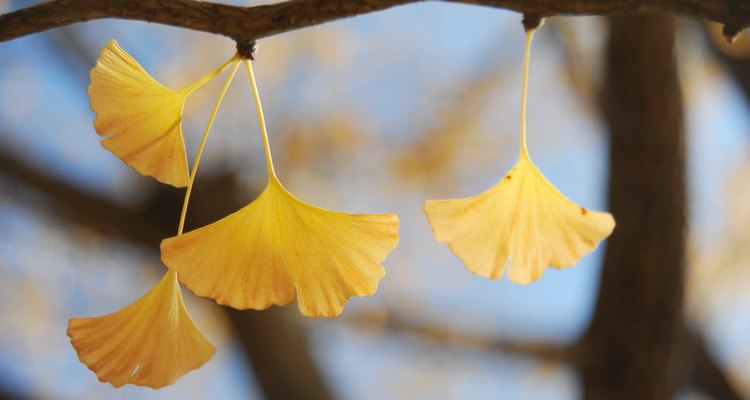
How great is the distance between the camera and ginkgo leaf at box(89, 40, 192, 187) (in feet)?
0.87

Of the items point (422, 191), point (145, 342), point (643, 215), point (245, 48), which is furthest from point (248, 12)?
point (422, 191)

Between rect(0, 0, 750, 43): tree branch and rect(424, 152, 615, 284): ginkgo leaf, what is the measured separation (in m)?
0.07

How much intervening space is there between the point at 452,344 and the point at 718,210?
67 centimetres

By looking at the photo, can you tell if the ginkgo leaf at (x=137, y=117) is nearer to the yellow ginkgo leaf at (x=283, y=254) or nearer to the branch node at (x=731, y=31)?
the yellow ginkgo leaf at (x=283, y=254)

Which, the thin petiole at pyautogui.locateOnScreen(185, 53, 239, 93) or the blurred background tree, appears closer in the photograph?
the thin petiole at pyautogui.locateOnScreen(185, 53, 239, 93)

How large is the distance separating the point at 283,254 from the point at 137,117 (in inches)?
3.0

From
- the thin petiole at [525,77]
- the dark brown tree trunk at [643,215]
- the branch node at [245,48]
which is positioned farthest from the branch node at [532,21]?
the dark brown tree trunk at [643,215]

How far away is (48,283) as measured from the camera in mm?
1354

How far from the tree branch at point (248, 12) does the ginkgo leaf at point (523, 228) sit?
0.07 m

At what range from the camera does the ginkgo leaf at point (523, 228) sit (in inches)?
11.0

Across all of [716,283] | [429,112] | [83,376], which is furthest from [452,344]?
[83,376]

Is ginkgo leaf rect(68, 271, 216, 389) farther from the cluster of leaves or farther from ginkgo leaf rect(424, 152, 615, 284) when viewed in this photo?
ginkgo leaf rect(424, 152, 615, 284)

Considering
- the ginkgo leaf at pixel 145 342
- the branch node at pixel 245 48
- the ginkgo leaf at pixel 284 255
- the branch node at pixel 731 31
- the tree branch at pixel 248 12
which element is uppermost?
the tree branch at pixel 248 12

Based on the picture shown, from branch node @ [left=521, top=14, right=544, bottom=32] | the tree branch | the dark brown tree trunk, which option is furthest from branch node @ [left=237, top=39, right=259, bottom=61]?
the dark brown tree trunk
